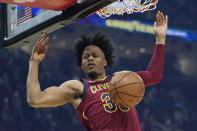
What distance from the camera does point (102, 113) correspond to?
317cm

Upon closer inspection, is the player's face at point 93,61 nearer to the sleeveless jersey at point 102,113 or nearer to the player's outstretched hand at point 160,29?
the sleeveless jersey at point 102,113

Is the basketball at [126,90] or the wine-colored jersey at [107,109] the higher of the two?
the basketball at [126,90]

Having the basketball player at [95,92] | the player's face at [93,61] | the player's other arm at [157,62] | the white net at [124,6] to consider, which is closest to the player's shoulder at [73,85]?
the basketball player at [95,92]

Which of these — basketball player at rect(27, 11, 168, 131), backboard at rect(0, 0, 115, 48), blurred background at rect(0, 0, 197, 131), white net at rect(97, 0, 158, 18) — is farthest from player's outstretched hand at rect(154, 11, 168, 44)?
blurred background at rect(0, 0, 197, 131)

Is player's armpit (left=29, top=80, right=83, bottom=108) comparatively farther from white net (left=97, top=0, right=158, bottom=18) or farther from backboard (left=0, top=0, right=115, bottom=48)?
white net (left=97, top=0, right=158, bottom=18)

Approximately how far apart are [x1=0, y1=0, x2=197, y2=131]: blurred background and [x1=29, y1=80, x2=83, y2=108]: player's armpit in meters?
7.15

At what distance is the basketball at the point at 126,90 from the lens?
304cm

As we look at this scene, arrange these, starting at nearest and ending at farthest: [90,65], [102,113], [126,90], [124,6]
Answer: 1. [126,90]
2. [102,113]
3. [90,65]
4. [124,6]

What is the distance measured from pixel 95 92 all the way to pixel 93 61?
32cm

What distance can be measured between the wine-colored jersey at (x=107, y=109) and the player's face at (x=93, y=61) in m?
0.13

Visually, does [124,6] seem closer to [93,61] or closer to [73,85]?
[93,61]

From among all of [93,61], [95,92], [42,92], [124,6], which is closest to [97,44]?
[93,61]

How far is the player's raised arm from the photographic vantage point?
290cm

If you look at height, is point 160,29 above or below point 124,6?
below
